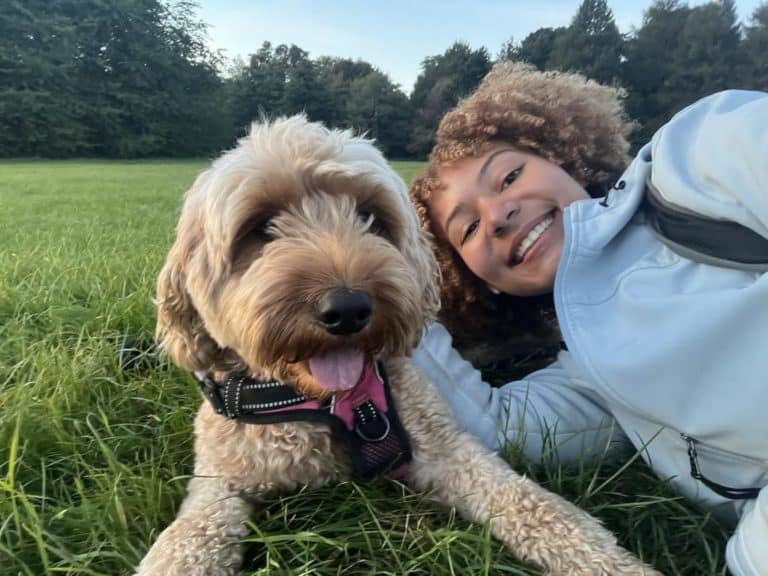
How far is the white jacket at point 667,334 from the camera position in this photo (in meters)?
2.06

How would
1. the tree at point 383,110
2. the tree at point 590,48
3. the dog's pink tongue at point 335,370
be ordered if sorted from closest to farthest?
1. the dog's pink tongue at point 335,370
2. the tree at point 383,110
3. the tree at point 590,48

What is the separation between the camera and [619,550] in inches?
78.7

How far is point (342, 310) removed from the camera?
2.05 metres

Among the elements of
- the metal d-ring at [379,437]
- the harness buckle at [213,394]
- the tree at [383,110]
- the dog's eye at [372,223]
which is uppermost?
the dog's eye at [372,223]

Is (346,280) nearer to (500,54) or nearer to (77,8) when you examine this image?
(500,54)

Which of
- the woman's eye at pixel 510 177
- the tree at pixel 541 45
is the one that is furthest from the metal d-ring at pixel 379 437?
the tree at pixel 541 45

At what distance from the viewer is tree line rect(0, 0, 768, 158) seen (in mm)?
45781

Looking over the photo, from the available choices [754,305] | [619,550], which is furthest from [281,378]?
[754,305]

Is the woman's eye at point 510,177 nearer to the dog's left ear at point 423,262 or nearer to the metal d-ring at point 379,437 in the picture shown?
the dog's left ear at point 423,262

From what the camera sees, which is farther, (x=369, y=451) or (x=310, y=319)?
(x=369, y=451)

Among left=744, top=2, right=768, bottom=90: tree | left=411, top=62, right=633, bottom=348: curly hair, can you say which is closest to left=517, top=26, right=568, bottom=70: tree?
left=744, top=2, right=768, bottom=90: tree

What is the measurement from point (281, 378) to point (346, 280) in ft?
1.48

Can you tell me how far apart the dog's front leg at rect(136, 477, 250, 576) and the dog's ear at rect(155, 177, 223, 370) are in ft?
1.56

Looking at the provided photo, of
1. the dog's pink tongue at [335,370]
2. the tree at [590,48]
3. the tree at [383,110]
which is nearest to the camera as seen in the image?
the dog's pink tongue at [335,370]
